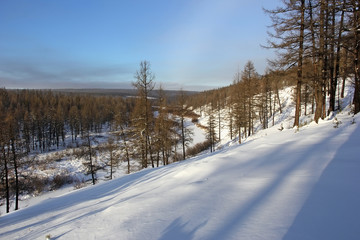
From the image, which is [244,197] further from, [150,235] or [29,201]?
[29,201]

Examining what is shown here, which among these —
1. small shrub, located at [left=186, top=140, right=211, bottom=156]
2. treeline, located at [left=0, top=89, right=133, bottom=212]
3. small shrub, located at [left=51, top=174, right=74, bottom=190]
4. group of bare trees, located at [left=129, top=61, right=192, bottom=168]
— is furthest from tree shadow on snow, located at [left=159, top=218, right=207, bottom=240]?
small shrub, located at [left=186, top=140, right=211, bottom=156]

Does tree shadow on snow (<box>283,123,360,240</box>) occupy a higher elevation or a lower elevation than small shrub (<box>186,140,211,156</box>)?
higher

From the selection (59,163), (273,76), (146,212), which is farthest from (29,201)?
(273,76)

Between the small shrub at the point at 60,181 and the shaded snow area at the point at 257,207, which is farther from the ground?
the shaded snow area at the point at 257,207

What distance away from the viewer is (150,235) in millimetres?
2559

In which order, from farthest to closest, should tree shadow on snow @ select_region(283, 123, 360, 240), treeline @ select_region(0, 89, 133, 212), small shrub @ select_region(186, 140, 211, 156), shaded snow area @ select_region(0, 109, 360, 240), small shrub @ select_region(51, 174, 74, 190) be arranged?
small shrub @ select_region(186, 140, 211, 156) < small shrub @ select_region(51, 174, 74, 190) < treeline @ select_region(0, 89, 133, 212) < shaded snow area @ select_region(0, 109, 360, 240) < tree shadow on snow @ select_region(283, 123, 360, 240)

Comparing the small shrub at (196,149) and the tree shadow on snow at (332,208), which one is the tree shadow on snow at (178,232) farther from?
the small shrub at (196,149)

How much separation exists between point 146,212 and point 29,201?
22.7 metres

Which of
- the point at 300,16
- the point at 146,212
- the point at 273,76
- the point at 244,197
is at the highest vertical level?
the point at 300,16

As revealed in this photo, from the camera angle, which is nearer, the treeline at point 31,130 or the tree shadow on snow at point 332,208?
the tree shadow on snow at point 332,208

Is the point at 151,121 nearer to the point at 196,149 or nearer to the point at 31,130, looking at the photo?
the point at 196,149

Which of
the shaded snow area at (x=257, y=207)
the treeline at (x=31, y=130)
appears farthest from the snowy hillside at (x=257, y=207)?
the treeline at (x=31, y=130)

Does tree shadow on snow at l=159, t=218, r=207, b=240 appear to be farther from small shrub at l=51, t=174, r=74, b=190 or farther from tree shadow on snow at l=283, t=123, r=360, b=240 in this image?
small shrub at l=51, t=174, r=74, b=190

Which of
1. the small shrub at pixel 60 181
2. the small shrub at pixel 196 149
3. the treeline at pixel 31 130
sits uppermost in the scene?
the treeline at pixel 31 130
